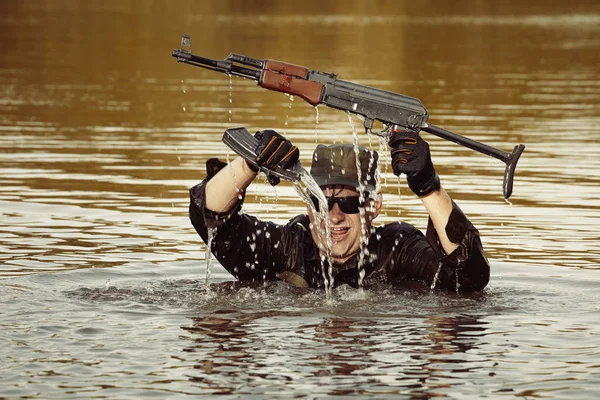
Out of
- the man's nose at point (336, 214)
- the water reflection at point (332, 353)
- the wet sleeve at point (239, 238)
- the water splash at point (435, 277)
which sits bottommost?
the water reflection at point (332, 353)

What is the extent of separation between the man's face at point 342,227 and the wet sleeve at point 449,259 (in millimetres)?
404

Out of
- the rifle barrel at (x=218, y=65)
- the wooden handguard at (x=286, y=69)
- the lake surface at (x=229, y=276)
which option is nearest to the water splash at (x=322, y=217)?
the lake surface at (x=229, y=276)

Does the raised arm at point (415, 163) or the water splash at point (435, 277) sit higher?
the raised arm at point (415, 163)

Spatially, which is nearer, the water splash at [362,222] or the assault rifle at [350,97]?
the assault rifle at [350,97]

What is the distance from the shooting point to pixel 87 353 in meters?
8.78

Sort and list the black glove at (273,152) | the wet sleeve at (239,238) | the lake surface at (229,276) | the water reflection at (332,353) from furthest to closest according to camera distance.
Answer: the wet sleeve at (239,238), the black glove at (273,152), the lake surface at (229,276), the water reflection at (332,353)

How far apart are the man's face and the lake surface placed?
1.17 ft

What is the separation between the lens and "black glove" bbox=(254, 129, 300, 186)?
9.64 meters

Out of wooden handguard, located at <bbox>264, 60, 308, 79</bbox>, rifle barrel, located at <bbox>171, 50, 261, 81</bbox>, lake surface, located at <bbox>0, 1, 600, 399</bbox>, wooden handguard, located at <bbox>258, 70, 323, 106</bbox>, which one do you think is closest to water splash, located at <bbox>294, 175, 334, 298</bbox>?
lake surface, located at <bbox>0, 1, 600, 399</bbox>

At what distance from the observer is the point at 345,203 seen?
10.6m

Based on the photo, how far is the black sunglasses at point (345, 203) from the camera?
10578 millimetres

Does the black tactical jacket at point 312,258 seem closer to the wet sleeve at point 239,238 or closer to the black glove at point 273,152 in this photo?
the wet sleeve at point 239,238

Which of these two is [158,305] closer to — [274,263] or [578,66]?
[274,263]

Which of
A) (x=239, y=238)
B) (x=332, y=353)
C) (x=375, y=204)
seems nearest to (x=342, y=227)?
(x=375, y=204)
